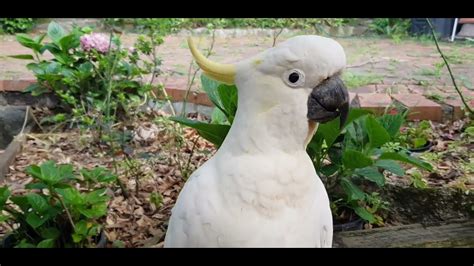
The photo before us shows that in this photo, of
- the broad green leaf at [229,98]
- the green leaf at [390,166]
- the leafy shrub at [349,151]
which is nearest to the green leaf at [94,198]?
the leafy shrub at [349,151]

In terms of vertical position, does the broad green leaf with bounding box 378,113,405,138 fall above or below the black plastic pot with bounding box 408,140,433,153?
above

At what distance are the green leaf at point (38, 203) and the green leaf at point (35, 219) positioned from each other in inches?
0.5

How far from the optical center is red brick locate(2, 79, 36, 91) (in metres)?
1.70

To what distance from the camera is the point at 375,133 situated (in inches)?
41.8

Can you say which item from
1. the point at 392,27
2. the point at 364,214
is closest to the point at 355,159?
the point at 364,214

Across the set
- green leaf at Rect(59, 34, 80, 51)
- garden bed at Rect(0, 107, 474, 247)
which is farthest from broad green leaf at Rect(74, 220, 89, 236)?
green leaf at Rect(59, 34, 80, 51)

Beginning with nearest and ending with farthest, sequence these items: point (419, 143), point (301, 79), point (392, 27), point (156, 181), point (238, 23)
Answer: point (301, 79)
point (156, 181)
point (419, 143)
point (238, 23)
point (392, 27)

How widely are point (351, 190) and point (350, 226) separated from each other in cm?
13

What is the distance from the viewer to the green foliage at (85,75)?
5.04ft

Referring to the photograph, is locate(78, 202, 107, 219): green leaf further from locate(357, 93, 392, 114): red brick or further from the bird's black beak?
locate(357, 93, 392, 114): red brick

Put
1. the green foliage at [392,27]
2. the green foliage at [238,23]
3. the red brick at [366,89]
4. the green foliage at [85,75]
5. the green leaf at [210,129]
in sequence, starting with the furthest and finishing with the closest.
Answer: the green foliage at [392,27], the red brick at [366,89], the green foliage at [85,75], the green foliage at [238,23], the green leaf at [210,129]

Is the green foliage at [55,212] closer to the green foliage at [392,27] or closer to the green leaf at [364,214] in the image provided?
the green leaf at [364,214]

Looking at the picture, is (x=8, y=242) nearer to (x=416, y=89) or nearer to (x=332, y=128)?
(x=332, y=128)

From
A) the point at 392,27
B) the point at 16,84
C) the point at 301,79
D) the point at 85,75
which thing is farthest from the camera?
the point at 392,27
